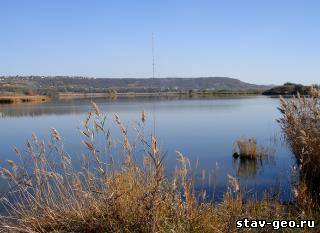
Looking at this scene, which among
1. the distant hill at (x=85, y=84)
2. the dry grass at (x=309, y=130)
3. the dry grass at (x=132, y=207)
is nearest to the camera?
the dry grass at (x=132, y=207)

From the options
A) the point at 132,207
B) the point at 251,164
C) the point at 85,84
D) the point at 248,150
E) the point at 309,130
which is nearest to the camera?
the point at 132,207

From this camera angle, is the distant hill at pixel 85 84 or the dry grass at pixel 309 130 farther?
the distant hill at pixel 85 84

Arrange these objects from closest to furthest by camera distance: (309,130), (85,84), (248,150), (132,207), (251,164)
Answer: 1. (132,207)
2. (309,130)
3. (251,164)
4. (248,150)
5. (85,84)

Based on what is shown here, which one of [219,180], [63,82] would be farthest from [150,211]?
[63,82]

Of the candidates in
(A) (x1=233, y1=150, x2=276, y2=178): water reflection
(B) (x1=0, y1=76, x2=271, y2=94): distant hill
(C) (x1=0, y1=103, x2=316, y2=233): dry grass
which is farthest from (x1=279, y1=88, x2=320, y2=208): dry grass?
(B) (x1=0, y1=76, x2=271, y2=94): distant hill

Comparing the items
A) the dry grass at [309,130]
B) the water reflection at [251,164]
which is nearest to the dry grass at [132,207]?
the dry grass at [309,130]

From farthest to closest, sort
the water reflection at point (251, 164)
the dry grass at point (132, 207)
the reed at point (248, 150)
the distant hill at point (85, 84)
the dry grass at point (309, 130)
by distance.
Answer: the distant hill at point (85, 84), the reed at point (248, 150), the water reflection at point (251, 164), the dry grass at point (309, 130), the dry grass at point (132, 207)

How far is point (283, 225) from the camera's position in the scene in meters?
5.29

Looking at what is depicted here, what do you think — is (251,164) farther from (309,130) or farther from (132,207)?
(132,207)

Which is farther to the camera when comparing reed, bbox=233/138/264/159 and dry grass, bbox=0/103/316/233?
reed, bbox=233/138/264/159

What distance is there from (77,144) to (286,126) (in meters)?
11.6

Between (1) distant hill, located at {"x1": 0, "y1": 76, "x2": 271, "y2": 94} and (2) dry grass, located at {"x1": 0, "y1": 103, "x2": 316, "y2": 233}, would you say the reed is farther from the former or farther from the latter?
(1) distant hill, located at {"x1": 0, "y1": 76, "x2": 271, "y2": 94}

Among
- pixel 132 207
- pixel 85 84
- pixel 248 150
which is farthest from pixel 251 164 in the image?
pixel 85 84

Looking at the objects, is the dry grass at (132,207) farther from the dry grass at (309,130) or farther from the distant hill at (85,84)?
the distant hill at (85,84)
